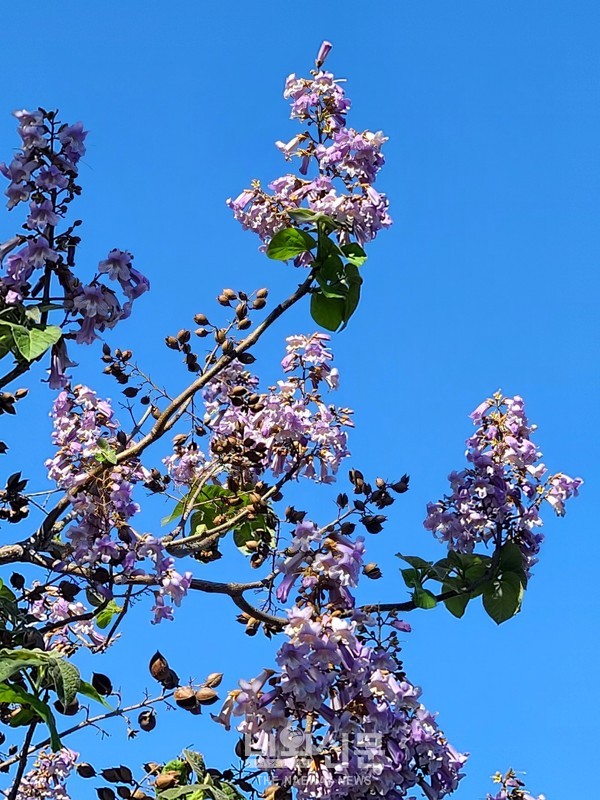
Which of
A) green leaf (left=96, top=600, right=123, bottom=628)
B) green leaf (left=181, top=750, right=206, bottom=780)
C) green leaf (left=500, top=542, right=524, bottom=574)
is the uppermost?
green leaf (left=500, top=542, right=524, bottom=574)

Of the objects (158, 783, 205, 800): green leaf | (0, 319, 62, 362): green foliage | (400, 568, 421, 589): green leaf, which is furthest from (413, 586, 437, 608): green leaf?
(0, 319, 62, 362): green foliage

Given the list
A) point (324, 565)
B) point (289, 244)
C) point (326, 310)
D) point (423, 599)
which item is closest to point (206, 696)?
point (324, 565)

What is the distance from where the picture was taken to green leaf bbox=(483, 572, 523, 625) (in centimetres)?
420

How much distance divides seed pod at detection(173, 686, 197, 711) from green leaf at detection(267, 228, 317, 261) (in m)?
1.64

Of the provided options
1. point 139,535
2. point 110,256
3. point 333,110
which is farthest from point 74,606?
point 333,110

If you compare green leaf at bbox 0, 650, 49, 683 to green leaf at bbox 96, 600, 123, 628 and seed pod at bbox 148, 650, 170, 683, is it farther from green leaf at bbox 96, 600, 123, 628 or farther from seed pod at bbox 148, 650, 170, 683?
green leaf at bbox 96, 600, 123, 628

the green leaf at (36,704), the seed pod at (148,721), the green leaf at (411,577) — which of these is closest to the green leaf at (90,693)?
the green leaf at (36,704)

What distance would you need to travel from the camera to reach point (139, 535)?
10.7 feet

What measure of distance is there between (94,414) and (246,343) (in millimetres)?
850

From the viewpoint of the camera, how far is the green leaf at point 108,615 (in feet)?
12.7

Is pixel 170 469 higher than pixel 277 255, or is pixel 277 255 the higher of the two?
pixel 277 255

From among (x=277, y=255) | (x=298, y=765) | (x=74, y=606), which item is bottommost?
(x=298, y=765)

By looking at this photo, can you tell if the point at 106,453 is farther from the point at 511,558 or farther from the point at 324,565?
the point at 511,558

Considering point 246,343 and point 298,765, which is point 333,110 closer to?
point 246,343
